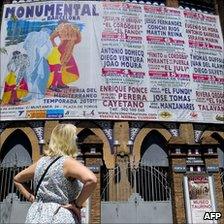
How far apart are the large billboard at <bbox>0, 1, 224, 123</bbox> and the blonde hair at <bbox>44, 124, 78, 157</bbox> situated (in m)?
9.60

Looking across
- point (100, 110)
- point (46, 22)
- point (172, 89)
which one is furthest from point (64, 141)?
point (46, 22)

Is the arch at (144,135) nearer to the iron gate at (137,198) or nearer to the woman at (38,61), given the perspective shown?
the iron gate at (137,198)

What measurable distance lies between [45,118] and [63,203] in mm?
10000

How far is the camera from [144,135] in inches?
500

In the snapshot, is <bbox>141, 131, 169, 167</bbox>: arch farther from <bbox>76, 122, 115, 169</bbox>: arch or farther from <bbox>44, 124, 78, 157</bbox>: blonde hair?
<bbox>44, 124, 78, 157</bbox>: blonde hair

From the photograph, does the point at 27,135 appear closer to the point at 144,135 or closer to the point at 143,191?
the point at 144,135

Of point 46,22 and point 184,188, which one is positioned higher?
point 46,22

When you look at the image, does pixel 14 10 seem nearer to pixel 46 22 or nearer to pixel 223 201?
pixel 46 22

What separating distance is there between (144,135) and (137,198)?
14.7 ft

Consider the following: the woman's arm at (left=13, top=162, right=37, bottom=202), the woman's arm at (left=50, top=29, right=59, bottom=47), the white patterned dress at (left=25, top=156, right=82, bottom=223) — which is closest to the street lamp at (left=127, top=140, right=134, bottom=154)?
the woman's arm at (left=50, top=29, right=59, bottom=47)

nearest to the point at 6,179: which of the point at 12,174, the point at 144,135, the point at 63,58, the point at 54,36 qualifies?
the point at 12,174

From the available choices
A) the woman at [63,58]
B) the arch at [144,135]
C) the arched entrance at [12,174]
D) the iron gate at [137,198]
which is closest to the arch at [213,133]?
the arch at [144,135]

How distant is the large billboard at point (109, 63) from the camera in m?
12.4

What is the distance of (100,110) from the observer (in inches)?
482
